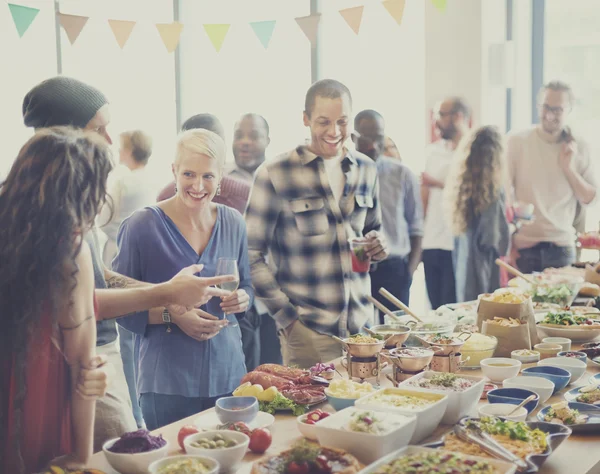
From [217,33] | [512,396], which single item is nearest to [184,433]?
[512,396]

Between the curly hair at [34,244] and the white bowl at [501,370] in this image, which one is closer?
the curly hair at [34,244]

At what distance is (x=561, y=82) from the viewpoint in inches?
210

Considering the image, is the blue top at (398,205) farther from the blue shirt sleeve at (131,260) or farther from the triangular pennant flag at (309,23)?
the blue shirt sleeve at (131,260)

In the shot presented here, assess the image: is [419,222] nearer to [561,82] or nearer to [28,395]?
[561,82]

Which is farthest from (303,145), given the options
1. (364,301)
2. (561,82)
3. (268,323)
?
(561,82)

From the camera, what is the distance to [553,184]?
5453mm

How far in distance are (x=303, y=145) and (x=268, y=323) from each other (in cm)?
152

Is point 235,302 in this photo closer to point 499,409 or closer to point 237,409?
point 237,409

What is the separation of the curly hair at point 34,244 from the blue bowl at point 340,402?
84 centimetres

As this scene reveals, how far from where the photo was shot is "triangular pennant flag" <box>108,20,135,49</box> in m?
6.10

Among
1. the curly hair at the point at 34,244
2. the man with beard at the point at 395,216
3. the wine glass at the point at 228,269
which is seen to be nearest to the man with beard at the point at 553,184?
the man with beard at the point at 395,216

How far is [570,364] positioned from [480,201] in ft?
8.45

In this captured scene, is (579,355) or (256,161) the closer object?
(579,355)

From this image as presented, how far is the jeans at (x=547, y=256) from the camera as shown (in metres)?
5.39
